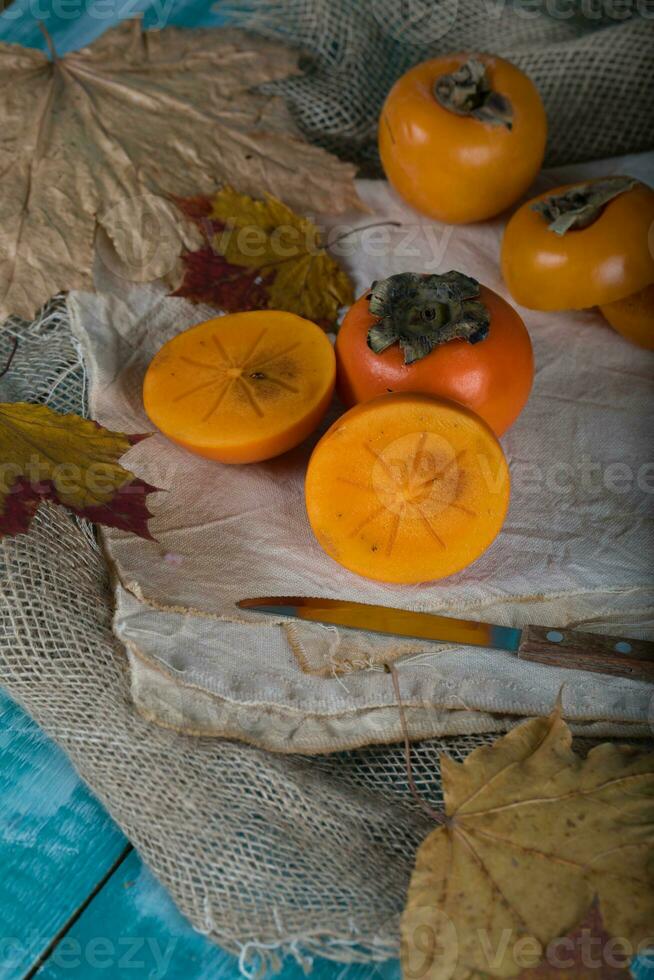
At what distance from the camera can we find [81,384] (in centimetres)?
104

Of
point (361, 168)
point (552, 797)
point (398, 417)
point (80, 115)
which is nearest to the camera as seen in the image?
point (552, 797)

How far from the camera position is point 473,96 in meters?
1.08

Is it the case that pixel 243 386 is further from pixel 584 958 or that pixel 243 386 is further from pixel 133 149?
pixel 584 958

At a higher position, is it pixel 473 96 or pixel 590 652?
pixel 473 96

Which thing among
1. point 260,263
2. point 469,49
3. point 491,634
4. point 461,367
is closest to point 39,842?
point 491,634

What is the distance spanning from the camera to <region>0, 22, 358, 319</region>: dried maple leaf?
3.60 ft

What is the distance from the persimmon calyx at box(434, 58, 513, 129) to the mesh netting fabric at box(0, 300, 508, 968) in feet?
2.03

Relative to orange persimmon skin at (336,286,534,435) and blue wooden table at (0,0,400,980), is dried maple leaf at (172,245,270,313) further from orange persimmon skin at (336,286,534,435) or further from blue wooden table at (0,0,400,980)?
blue wooden table at (0,0,400,980)

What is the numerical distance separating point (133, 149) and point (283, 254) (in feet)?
0.75

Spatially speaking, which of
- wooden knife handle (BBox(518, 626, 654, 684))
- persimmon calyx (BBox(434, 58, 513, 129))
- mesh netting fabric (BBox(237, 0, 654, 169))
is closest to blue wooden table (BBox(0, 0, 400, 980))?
wooden knife handle (BBox(518, 626, 654, 684))

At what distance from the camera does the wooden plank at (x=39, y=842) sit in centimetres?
71

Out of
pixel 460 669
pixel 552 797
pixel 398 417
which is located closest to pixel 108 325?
pixel 398 417

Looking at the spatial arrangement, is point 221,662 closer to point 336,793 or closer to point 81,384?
point 336,793

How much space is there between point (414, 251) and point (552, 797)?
694 millimetres
